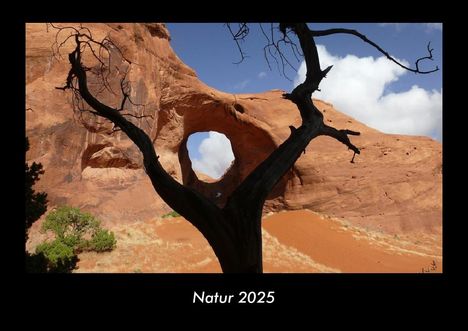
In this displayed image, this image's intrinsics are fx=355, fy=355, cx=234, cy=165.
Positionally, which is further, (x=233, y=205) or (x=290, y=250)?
(x=290, y=250)

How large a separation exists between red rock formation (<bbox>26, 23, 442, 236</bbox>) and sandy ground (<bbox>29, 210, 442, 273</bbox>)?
1362 mm

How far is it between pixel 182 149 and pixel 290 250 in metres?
13.2

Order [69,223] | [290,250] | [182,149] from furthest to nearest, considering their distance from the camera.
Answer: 1. [182,149]
2. [290,250]
3. [69,223]

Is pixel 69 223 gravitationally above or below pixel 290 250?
above

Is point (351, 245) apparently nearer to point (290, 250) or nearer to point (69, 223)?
point (290, 250)

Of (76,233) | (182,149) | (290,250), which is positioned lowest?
(290,250)

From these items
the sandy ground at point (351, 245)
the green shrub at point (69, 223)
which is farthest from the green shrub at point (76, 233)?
the sandy ground at point (351, 245)

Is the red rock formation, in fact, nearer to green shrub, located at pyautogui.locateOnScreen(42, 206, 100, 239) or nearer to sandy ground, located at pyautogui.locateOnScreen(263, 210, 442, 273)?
sandy ground, located at pyautogui.locateOnScreen(263, 210, 442, 273)

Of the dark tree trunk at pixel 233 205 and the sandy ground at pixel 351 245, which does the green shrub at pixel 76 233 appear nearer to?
the sandy ground at pixel 351 245

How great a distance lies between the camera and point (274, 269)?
9781mm

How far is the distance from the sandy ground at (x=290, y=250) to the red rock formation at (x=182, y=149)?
4.47 feet

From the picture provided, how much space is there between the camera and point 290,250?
1230 cm

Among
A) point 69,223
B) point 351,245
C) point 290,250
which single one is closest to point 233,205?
point 69,223
